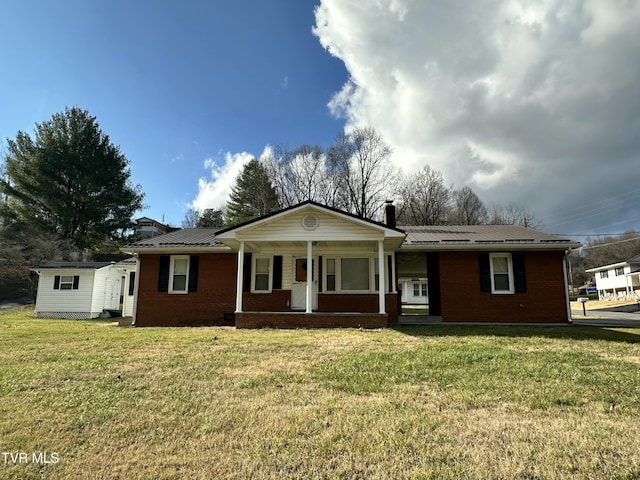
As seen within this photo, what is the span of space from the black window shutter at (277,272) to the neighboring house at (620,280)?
114 ft

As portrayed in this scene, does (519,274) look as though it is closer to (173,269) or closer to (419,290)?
(173,269)

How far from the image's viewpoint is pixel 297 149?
34938 mm

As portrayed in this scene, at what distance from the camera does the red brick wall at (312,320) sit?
38.9 feet

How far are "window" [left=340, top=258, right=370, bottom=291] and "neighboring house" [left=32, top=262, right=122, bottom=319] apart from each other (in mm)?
14347

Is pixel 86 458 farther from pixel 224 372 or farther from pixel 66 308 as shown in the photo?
pixel 66 308

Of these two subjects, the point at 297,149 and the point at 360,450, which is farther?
the point at 297,149

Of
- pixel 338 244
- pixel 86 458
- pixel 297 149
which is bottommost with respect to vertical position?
pixel 86 458

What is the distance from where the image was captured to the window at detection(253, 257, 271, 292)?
14531mm

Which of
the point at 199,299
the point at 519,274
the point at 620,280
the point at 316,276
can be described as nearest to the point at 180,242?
the point at 199,299

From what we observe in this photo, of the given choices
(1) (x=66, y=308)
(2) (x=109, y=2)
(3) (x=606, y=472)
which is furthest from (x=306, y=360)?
(1) (x=66, y=308)

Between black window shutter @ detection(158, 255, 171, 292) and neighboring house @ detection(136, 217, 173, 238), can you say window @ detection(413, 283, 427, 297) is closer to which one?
black window shutter @ detection(158, 255, 171, 292)

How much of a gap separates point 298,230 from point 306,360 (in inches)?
253

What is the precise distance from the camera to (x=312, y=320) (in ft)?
39.2

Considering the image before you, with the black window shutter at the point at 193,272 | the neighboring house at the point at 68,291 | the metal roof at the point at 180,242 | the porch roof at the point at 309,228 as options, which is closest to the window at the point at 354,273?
the porch roof at the point at 309,228
